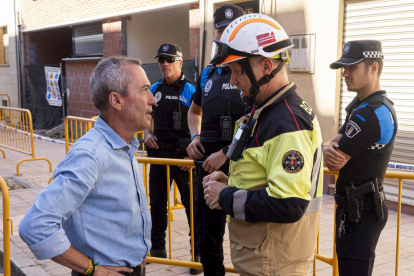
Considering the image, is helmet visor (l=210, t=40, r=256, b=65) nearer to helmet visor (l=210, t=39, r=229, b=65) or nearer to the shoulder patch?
helmet visor (l=210, t=39, r=229, b=65)

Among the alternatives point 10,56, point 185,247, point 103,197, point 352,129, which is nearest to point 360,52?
point 352,129

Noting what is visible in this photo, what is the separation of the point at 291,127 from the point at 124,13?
10.9 m

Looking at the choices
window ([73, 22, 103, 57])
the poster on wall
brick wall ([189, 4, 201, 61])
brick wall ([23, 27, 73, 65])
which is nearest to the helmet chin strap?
brick wall ([189, 4, 201, 61])

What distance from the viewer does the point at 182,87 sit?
4965 mm

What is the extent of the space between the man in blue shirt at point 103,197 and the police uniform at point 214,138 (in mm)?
1226

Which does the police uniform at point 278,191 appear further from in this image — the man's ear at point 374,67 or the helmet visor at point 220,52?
the man's ear at point 374,67

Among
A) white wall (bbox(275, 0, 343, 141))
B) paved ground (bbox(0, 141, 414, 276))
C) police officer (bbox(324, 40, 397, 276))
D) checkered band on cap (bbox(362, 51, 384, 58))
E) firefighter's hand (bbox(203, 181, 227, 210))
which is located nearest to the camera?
firefighter's hand (bbox(203, 181, 227, 210))

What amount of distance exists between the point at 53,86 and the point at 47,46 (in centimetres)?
406

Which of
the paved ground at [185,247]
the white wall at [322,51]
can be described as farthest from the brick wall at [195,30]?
the paved ground at [185,247]

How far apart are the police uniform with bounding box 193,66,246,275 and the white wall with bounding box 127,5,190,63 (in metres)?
9.13

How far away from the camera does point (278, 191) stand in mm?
1928

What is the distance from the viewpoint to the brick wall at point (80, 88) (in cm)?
1419

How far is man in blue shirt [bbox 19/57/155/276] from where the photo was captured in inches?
70.7

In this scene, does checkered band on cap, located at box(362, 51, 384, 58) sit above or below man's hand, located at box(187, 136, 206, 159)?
above
